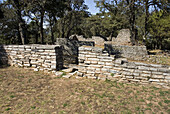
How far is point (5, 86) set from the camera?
14.5ft

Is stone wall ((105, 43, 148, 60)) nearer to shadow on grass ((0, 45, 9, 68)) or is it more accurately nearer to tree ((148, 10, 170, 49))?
tree ((148, 10, 170, 49))

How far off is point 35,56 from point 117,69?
4.87 meters

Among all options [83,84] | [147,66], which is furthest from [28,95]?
[147,66]

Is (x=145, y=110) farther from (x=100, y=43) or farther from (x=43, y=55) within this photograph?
(x=100, y=43)

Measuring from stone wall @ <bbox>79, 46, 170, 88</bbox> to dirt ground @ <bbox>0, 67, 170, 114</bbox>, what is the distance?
0.38 m

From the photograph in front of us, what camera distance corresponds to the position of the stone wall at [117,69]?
4.91 metres

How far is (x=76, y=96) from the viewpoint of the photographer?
3984mm

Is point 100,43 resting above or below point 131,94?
above

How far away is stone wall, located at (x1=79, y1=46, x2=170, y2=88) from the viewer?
4910 millimetres

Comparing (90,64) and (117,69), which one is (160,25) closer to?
(117,69)

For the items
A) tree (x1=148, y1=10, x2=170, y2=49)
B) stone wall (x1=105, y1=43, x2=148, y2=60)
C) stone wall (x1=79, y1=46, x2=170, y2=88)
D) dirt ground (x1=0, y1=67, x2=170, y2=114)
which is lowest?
dirt ground (x1=0, y1=67, x2=170, y2=114)

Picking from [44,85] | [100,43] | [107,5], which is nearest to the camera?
[44,85]

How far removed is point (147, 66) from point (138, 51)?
7.11 metres

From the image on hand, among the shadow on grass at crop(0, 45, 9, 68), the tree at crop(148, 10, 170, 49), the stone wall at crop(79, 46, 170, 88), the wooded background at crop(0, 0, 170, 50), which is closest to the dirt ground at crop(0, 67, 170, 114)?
the stone wall at crop(79, 46, 170, 88)
